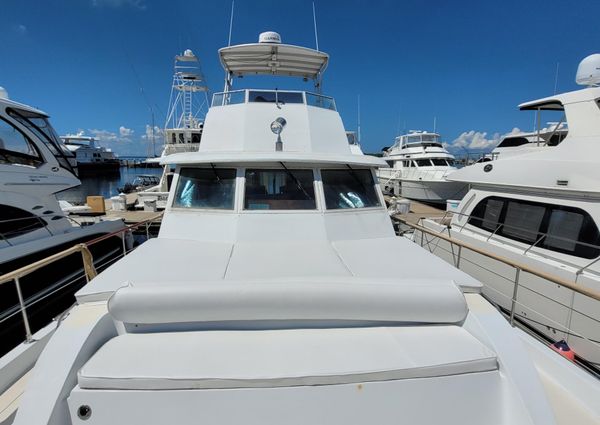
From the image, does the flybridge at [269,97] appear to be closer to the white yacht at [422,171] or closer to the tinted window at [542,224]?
the tinted window at [542,224]

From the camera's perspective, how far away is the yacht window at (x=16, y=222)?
6055 millimetres

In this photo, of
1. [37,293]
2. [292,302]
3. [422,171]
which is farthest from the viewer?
[422,171]

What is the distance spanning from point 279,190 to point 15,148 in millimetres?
6699

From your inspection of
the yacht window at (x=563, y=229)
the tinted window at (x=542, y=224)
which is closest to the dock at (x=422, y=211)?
the tinted window at (x=542, y=224)

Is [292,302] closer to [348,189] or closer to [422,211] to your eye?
[348,189]

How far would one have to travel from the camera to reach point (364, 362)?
5.80ft

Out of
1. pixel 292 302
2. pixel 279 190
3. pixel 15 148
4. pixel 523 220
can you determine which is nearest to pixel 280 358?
pixel 292 302

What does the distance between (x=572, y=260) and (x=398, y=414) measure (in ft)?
16.0

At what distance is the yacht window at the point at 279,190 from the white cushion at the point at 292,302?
201 centimetres

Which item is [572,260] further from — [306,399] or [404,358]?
[306,399]

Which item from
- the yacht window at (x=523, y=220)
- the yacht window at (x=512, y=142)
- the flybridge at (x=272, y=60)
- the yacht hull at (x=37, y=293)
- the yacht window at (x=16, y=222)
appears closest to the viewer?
the yacht hull at (x=37, y=293)

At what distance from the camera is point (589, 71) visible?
6676 millimetres

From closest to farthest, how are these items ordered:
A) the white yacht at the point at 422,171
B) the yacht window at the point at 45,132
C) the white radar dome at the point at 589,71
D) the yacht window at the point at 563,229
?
the yacht window at the point at 563,229
the white radar dome at the point at 589,71
the yacht window at the point at 45,132
the white yacht at the point at 422,171

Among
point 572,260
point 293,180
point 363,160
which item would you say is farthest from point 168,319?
point 572,260
